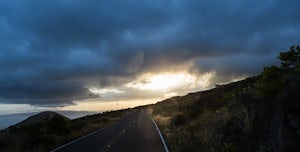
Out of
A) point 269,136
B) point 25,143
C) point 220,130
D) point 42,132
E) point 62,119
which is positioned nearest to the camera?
point 269,136

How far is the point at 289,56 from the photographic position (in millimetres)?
10633

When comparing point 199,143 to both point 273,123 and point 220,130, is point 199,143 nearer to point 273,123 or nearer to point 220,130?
point 220,130

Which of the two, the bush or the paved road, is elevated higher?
the bush

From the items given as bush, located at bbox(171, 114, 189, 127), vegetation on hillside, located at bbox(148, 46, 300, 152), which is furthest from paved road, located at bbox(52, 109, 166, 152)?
vegetation on hillside, located at bbox(148, 46, 300, 152)

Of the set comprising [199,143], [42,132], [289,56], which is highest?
[289,56]

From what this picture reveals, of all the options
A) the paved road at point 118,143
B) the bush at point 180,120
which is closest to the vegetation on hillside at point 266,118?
the paved road at point 118,143

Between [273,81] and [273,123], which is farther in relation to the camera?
[273,81]

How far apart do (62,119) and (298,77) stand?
21352mm

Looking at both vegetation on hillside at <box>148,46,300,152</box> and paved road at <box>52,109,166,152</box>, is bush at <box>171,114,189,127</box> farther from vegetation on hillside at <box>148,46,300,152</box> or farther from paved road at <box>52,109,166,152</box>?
vegetation on hillside at <box>148,46,300,152</box>

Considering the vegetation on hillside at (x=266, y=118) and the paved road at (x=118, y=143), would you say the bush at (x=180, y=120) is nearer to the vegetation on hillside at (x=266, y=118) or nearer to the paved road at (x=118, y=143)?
the paved road at (x=118, y=143)

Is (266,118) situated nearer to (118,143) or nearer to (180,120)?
(118,143)

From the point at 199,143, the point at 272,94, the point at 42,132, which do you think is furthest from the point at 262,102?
the point at 42,132

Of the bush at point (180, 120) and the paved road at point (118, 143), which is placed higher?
the bush at point (180, 120)

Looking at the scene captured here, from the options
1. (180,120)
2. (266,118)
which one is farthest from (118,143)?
(266,118)
